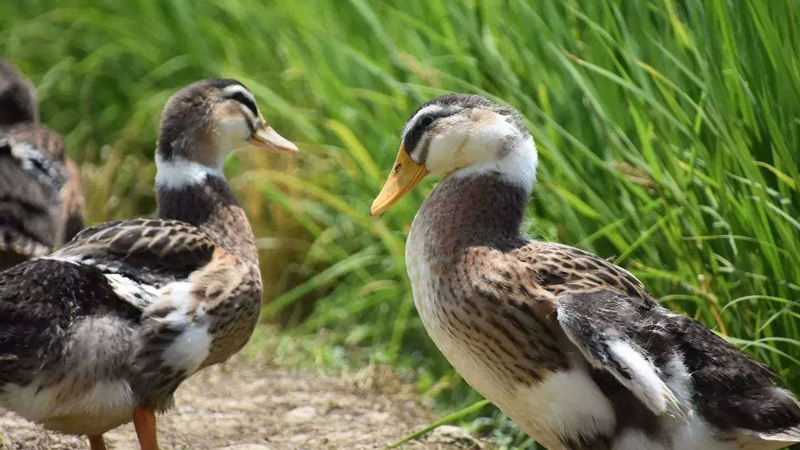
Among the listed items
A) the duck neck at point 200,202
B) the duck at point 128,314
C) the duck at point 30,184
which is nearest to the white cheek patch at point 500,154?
the duck at point 128,314

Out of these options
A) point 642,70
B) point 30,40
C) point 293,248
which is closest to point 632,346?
point 642,70

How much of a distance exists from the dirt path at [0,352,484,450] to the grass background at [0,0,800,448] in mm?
186

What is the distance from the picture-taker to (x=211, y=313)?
4.40m

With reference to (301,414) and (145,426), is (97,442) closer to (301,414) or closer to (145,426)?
(145,426)

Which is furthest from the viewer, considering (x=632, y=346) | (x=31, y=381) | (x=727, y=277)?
(x=727, y=277)

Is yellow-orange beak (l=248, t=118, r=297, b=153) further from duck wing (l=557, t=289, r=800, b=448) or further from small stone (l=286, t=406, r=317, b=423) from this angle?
duck wing (l=557, t=289, r=800, b=448)

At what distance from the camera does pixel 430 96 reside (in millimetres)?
5551

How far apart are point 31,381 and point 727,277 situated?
2335 mm

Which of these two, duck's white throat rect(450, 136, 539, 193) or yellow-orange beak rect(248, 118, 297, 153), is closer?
duck's white throat rect(450, 136, 539, 193)

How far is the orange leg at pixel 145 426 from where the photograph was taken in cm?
429

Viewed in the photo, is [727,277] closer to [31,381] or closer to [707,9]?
[707,9]

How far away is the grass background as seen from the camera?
4.35 meters

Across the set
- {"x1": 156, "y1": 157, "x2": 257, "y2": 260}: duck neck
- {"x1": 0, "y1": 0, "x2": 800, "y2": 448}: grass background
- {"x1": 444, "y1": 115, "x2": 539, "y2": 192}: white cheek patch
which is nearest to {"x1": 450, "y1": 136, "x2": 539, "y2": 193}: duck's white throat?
{"x1": 444, "y1": 115, "x2": 539, "y2": 192}: white cheek patch

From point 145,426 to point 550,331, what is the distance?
4.67ft
